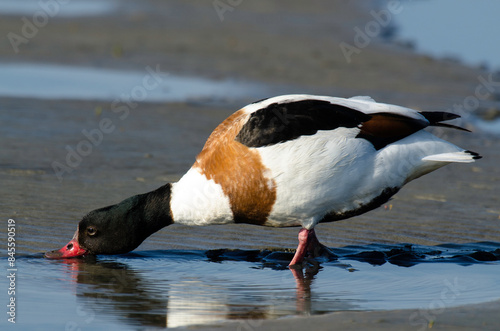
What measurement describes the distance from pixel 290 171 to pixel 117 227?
4.80 ft

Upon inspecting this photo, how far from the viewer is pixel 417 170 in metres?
6.93

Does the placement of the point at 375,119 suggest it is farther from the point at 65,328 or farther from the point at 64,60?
the point at 64,60

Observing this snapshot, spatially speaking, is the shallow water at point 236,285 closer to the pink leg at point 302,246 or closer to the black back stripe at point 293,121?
the pink leg at point 302,246

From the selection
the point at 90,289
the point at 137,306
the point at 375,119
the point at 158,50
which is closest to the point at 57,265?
the point at 90,289

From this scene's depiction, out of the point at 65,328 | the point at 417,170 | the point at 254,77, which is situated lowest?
the point at 65,328

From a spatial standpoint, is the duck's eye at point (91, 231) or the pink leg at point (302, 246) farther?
the pink leg at point (302, 246)

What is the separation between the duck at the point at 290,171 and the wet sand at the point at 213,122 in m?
0.45

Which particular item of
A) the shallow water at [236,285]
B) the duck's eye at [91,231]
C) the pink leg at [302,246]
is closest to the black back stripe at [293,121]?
the pink leg at [302,246]

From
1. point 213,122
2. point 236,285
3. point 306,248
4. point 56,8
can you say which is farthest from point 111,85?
point 236,285

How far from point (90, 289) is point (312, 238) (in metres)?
1.99

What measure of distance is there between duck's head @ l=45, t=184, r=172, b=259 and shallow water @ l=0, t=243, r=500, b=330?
0.11m

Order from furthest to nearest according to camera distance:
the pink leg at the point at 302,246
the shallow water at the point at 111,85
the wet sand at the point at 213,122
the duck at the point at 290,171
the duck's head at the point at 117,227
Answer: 1. the shallow water at the point at 111,85
2. the wet sand at the point at 213,122
3. the pink leg at the point at 302,246
4. the duck's head at the point at 117,227
5. the duck at the point at 290,171

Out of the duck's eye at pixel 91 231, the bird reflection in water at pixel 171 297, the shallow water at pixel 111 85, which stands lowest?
the bird reflection in water at pixel 171 297

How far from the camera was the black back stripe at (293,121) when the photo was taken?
659 cm
